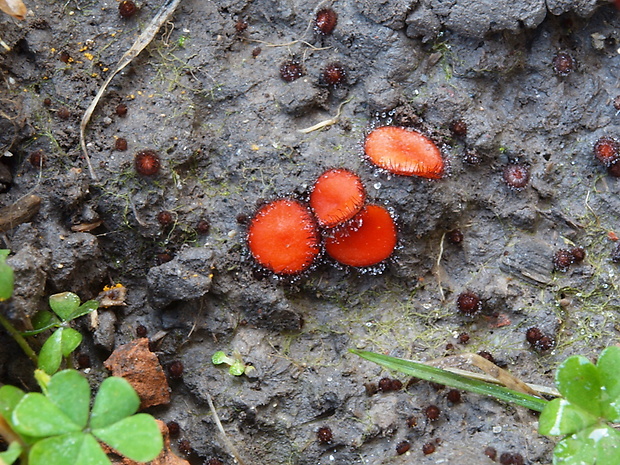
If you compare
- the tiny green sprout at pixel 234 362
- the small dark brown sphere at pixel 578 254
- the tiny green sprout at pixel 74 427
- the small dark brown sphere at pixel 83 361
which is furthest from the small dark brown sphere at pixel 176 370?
the small dark brown sphere at pixel 578 254

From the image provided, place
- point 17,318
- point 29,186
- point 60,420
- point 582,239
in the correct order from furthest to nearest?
1. point 582,239
2. point 29,186
3. point 17,318
4. point 60,420

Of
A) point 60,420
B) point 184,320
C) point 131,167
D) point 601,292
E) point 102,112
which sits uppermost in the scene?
point 102,112

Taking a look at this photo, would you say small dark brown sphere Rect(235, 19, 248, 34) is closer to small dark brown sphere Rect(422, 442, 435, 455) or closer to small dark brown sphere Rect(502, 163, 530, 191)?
small dark brown sphere Rect(502, 163, 530, 191)

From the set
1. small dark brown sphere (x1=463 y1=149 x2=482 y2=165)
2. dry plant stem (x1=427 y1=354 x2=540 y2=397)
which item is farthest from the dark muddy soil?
dry plant stem (x1=427 y1=354 x2=540 y2=397)

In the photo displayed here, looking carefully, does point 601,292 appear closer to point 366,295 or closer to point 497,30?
point 366,295

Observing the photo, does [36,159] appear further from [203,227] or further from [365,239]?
[365,239]

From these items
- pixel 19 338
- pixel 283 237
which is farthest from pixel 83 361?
pixel 283 237

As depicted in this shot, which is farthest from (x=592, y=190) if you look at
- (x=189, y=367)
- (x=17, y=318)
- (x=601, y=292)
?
(x=17, y=318)
